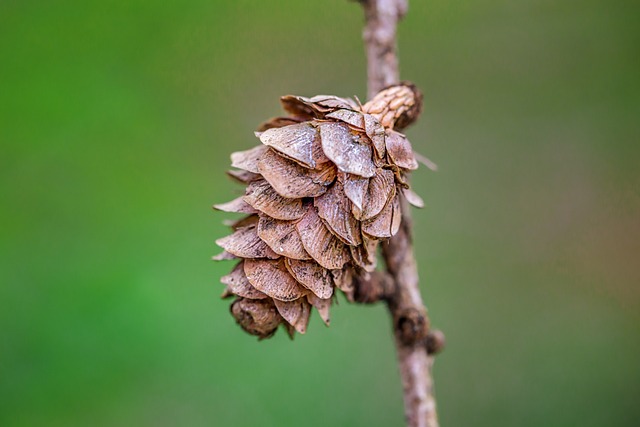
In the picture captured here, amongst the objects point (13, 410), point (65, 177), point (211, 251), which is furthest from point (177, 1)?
point (13, 410)

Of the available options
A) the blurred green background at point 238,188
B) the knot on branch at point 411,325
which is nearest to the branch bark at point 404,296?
the knot on branch at point 411,325

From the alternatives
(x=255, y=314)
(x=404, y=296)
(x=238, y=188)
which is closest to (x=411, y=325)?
(x=404, y=296)

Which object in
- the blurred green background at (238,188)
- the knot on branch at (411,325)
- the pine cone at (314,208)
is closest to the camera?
the pine cone at (314,208)

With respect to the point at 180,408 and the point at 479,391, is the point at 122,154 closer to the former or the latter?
the point at 180,408

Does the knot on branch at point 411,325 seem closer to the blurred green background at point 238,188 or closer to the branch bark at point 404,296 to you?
the branch bark at point 404,296

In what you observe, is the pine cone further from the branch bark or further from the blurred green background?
the blurred green background

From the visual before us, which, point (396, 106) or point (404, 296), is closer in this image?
point (396, 106)

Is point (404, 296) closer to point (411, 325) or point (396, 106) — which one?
point (411, 325)
